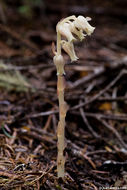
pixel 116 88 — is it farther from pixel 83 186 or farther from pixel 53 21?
pixel 53 21

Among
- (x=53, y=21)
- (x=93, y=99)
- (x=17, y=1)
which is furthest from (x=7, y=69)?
(x=17, y=1)

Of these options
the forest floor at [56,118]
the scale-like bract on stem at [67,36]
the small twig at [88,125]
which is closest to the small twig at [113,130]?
the forest floor at [56,118]

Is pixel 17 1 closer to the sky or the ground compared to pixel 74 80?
closer to the sky

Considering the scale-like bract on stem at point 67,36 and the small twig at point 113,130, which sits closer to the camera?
the scale-like bract on stem at point 67,36

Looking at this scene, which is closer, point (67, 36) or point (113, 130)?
point (67, 36)

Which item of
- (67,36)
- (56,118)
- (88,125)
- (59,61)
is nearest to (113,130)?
(88,125)

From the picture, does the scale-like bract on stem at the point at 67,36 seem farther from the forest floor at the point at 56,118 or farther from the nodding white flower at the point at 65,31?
the forest floor at the point at 56,118

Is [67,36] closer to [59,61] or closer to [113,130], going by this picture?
[59,61]

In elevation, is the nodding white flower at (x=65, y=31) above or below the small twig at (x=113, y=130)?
above

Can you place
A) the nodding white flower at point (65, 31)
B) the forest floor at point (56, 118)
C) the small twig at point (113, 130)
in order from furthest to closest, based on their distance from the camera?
the small twig at point (113, 130), the forest floor at point (56, 118), the nodding white flower at point (65, 31)
